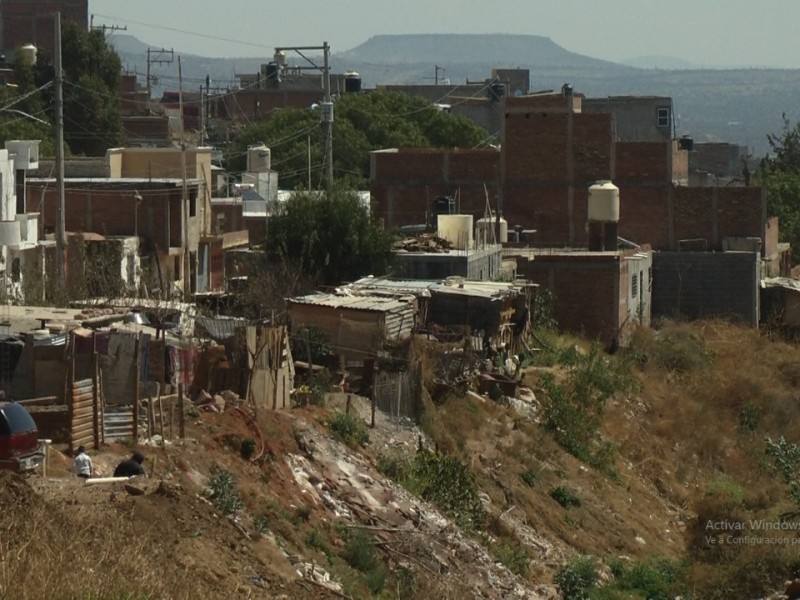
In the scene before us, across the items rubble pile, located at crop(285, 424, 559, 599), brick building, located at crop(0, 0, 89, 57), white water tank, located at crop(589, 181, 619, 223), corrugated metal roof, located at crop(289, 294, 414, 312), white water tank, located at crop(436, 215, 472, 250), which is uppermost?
brick building, located at crop(0, 0, 89, 57)

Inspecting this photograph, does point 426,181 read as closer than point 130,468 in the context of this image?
No

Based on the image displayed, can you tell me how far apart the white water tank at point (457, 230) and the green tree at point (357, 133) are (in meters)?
27.7

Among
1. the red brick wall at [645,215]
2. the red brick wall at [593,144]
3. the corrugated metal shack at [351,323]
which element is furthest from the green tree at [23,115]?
the corrugated metal shack at [351,323]

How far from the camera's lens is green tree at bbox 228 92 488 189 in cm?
6894

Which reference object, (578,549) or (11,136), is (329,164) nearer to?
(578,549)

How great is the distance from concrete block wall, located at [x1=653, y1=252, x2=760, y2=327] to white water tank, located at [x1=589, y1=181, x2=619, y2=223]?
2.19 m

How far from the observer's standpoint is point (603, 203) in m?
42.0

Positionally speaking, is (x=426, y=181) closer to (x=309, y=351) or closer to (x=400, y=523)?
(x=309, y=351)

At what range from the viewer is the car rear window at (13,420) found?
18094mm

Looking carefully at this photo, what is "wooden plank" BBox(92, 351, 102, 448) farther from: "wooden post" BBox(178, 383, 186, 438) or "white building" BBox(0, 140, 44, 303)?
"white building" BBox(0, 140, 44, 303)

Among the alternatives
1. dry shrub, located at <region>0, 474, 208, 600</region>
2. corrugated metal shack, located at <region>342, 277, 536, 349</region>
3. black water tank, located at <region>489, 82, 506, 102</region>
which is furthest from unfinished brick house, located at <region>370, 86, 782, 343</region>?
black water tank, located at <region>489, 82, 506, 102</region>

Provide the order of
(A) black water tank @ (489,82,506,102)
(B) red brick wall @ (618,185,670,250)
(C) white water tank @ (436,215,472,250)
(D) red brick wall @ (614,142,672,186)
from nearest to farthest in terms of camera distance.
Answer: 1. (C) white water tank @ (436,215,472,250)
2. (B) red brick wall @ (618,185,670,250)
3. (D) red brick wall @ (614,142,672,186)
4. (A) black water tank @ (489,82,506,102)

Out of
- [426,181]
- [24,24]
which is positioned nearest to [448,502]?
[426,181]

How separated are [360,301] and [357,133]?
144 feet
